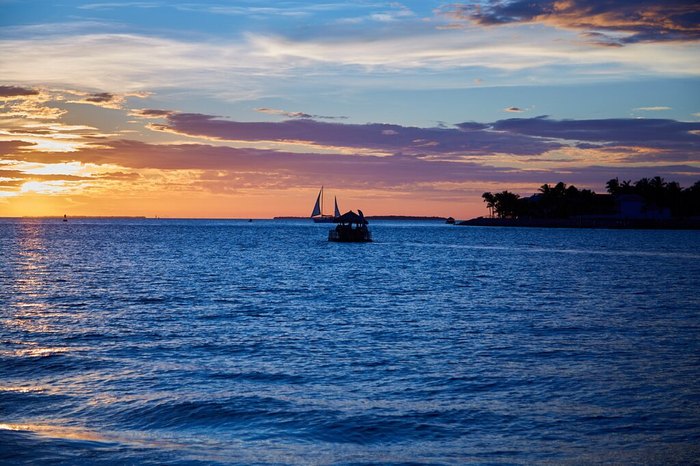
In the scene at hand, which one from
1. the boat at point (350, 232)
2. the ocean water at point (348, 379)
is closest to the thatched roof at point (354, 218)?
the boat at point (350, 232)

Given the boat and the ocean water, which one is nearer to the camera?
the ocean water

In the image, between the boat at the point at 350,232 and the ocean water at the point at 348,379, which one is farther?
the boat at the point at 350,232

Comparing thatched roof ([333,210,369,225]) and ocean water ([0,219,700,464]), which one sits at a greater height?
thatched roof ([333,210,369,225])

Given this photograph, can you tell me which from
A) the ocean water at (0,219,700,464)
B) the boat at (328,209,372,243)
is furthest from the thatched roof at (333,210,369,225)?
the ocean water at (0,219,700,464)

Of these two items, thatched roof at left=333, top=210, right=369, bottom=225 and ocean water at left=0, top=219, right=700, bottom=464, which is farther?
thatched roof at left=333, top=210, right=369, bottom=225

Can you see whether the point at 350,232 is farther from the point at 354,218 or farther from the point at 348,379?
the point at 348,379

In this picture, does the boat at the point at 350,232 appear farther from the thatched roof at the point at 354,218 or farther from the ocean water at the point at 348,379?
the ocean water at the point at 348,379

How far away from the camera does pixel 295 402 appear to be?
1664 centimetres

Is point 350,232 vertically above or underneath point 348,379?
above

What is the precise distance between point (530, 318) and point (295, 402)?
18.3 metres

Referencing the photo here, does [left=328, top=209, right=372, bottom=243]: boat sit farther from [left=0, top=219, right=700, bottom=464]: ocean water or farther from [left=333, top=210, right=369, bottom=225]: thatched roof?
[left=0, top=219, right=700, bottom=464]: ocean water

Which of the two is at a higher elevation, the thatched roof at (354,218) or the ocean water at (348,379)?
the thatched roof at (354,218)

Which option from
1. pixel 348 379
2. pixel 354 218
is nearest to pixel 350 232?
pixel 354 218

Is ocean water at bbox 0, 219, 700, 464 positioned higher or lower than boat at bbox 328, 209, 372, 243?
lower
